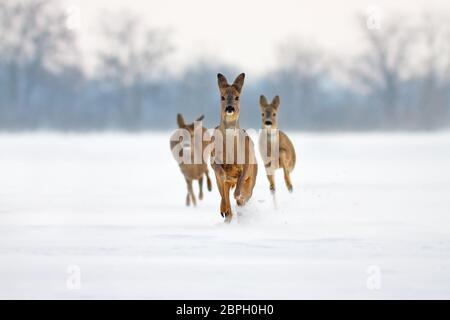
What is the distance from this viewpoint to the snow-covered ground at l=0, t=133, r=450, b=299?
6.60 metres

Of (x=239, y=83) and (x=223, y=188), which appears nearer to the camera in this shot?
(x=223, y=188)

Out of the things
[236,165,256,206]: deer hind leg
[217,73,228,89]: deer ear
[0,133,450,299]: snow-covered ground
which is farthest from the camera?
[236,165,256,206]: deer hind leg

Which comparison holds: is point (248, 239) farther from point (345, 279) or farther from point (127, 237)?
point (345, 279)

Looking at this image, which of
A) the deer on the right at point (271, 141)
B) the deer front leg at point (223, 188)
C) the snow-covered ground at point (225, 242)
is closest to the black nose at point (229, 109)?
the deer front leg at point (223, 188)

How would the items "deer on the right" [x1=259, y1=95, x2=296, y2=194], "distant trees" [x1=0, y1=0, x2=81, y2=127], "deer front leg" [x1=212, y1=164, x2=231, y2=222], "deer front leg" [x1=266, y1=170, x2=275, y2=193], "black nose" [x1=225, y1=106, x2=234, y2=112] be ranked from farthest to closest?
1. "distant trees" [x1=0, y1=0, x2=81, y2=127]
2. "deer on the right" [x1=259, y1=95, x2=296, y2=194]
3. "deer front leg" [x1=266, y1=170, x2=275, y2=193]
4. "deer front leg" [x1=212, y1=164, x2=231, y2=222]
5. "black nose" [x1=225, y1=106, x2=234, y2=112]

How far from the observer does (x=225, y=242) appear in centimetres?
878

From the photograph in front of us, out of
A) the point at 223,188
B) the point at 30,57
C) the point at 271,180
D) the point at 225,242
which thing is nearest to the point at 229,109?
the point at 223,188

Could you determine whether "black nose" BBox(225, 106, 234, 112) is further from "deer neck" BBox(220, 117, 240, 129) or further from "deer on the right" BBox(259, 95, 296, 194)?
"deer on the right" BBox(259, 95, 296, 194)

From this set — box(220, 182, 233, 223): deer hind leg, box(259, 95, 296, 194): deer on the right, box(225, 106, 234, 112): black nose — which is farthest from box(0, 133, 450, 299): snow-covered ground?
box(225, 106, 234, 112): black nose

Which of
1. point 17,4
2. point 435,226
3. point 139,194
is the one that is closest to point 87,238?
point 435,226

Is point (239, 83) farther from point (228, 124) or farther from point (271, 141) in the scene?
point (271, 141)

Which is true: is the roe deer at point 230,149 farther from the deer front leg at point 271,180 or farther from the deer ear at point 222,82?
the deer front leg at point 271,180

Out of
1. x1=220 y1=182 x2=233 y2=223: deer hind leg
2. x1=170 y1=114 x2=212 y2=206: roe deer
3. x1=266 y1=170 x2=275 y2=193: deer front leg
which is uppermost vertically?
x1=170 y1=114 x2=212 y2=206: roe deer

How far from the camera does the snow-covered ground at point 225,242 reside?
6.60 m
